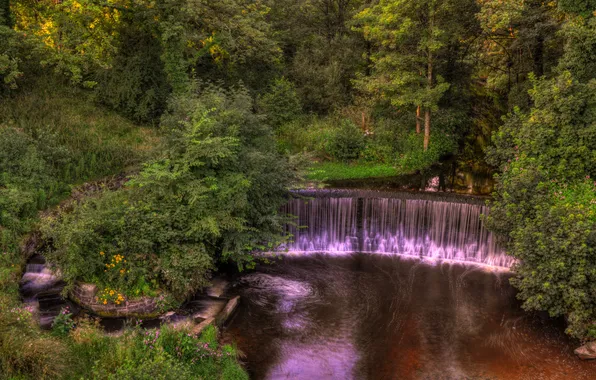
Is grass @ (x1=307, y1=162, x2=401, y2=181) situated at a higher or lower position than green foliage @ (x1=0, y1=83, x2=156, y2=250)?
lower

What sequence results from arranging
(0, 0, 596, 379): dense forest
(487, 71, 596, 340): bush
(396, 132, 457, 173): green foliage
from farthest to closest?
(396, 132, 457, 173): green foliage
(0, 0, 596, 379): dense forest
(487, 71, 596, 340): bush

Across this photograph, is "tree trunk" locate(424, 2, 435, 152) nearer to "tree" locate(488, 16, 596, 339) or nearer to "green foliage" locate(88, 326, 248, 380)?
"tree" locate(488, 16, 596, 339)

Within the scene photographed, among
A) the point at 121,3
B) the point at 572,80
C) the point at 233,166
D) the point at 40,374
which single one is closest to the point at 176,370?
the point at 40,374

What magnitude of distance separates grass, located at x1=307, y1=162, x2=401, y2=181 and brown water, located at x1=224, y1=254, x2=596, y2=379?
531 centimetres

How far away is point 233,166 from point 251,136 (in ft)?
6.64

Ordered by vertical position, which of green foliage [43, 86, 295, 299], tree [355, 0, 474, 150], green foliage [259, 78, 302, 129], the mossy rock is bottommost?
the mossy rock

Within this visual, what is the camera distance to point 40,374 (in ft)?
23.2

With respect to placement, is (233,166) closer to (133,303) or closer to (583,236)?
(133,303)

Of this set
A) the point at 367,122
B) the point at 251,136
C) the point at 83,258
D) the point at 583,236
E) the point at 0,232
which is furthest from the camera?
the point at 367,122

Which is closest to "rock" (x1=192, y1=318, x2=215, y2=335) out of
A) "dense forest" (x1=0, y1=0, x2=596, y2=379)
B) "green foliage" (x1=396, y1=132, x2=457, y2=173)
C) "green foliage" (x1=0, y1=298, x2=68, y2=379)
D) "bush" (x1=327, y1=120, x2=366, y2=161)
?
"dense forest" (x1=0, y1=0, x2=596, y2=379)

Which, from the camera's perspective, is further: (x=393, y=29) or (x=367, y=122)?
(x=367, y=122)

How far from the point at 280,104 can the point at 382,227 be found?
10.5 m

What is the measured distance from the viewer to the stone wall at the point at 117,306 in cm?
1060

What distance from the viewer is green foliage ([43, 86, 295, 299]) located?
10836 mm
